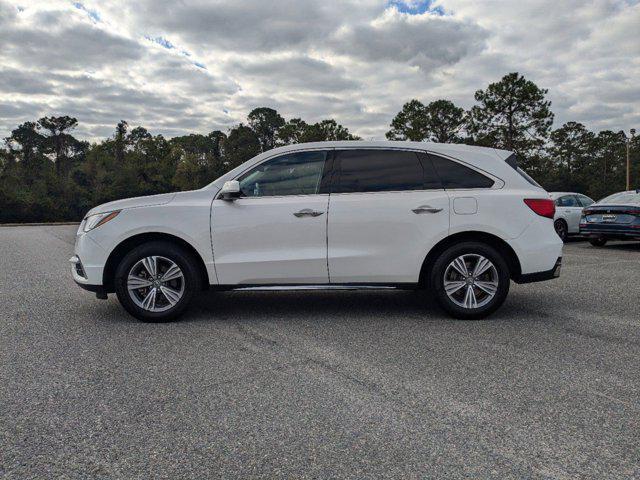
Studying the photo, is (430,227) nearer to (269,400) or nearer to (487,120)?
(269,400)

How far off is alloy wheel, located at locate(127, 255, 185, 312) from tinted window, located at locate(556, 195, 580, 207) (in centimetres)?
1296

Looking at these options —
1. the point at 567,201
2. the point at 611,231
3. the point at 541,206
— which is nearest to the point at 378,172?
the point at 541,206

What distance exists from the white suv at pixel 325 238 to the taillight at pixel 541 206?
0.01 m

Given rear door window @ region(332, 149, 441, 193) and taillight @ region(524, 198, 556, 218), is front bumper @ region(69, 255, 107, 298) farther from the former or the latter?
taillight @ region(524, 198, 556, 218)

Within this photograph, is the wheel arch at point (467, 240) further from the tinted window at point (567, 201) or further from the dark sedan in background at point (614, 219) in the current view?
the tinted window at point (567, 201)

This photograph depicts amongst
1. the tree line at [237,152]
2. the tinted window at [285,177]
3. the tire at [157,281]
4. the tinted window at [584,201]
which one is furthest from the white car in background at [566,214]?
the tree line at [237,152]

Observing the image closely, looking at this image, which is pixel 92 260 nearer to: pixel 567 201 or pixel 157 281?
pixel 157 281

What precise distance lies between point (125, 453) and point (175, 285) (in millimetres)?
2818

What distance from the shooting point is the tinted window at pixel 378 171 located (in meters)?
5.37

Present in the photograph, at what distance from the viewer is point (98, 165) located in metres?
73.3

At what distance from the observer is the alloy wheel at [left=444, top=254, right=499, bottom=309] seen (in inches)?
208

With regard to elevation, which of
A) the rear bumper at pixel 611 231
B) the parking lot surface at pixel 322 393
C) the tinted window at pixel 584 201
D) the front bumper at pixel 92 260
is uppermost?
the tinted window at pixel 584 201

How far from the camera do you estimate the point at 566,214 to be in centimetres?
1505

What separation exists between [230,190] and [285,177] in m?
0.60
